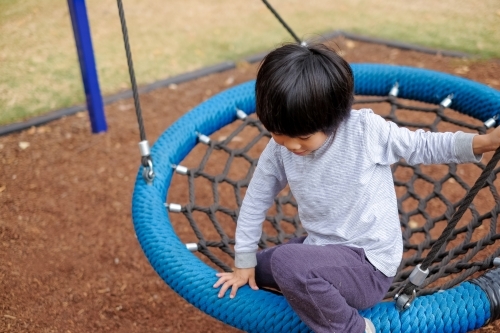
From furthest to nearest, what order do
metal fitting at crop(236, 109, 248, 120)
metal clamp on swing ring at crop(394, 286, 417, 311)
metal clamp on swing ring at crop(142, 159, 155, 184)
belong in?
metal fitting at crop(236, 109, 248, 120)
metal clamp on swing ring at crop(142, 159, 155, 184)
metal clamp on swing ring at crop(394, 286, 417, 311)

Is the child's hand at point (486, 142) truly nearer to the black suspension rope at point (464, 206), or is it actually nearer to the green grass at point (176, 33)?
the black suspension rope at point (464, 206)

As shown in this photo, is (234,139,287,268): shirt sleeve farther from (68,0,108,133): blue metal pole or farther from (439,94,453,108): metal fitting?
(68,0,108,133): blue metal pole

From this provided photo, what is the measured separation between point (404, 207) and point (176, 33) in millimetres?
2420

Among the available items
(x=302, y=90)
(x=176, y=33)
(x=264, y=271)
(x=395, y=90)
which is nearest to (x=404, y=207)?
(x=395, y=90)

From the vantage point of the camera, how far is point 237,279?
1298mm

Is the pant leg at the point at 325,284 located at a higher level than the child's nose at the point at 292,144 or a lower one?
lower

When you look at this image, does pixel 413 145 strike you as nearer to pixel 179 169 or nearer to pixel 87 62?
pixel 179 169

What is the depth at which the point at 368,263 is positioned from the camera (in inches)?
47.3

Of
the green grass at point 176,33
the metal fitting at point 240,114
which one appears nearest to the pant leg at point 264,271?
the metal fitting at point 240,114

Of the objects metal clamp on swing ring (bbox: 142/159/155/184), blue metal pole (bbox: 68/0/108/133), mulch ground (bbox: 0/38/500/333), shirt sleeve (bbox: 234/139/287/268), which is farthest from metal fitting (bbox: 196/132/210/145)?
blue metal pole (bbox: 68/0/108/133)

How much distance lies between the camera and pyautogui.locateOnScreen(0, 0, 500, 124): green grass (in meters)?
3.51

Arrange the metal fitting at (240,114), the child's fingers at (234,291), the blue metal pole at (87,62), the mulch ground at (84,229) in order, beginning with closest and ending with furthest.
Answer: the child's fingers at (234,291) → the mulch ground at (84,229) → the metal fitting at (240,114) → the blue metal pole at (87,62)

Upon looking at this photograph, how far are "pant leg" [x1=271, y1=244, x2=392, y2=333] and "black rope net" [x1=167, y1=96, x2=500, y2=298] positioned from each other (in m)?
0.25

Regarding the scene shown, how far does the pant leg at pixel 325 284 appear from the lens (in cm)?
108
